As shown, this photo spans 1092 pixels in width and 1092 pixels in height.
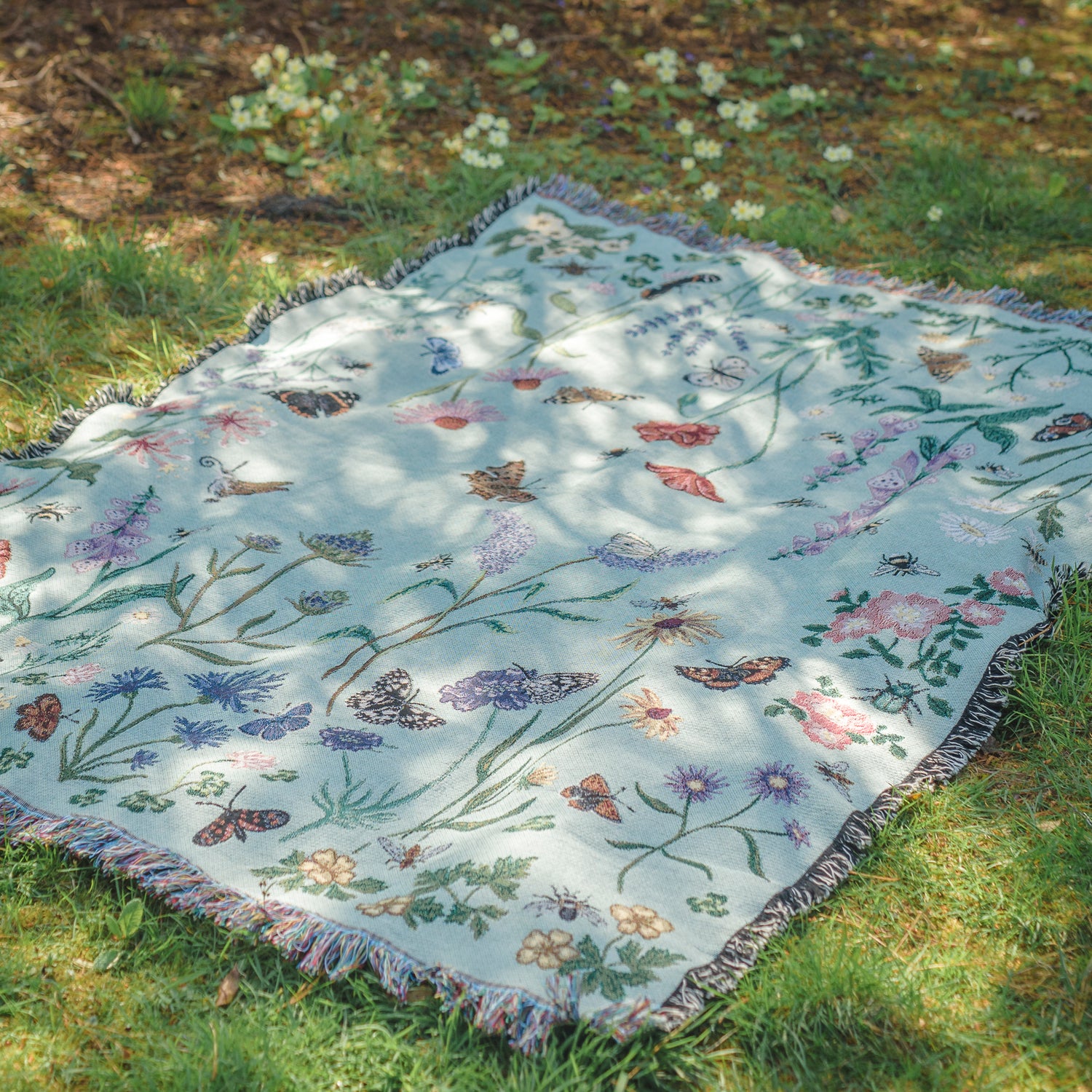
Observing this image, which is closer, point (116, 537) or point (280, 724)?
point (280, 724)

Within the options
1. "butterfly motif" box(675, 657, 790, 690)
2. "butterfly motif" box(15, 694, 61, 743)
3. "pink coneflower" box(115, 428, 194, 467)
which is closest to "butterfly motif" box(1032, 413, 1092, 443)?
"butterfly motif" box(675, 657, 790, 690)

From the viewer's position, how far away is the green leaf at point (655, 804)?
1636 mm

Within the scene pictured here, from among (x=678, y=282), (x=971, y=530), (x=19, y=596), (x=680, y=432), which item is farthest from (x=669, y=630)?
(x=678, y=282)

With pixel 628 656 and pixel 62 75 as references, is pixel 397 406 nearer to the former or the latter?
pixel 628 656

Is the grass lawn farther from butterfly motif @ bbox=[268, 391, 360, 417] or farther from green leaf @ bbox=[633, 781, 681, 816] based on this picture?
butterfly motif @ bbox=[268, 391, 360, 417]

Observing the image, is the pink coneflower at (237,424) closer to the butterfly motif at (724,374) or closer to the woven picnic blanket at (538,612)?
the woven picnic blanket at (538,612)

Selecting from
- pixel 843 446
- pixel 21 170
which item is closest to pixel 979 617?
pixel 843 446

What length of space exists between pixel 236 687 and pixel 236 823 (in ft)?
1.01

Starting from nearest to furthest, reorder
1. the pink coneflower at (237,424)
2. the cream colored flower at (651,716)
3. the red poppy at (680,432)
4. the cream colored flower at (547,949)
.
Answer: the cream colored flower at (547,949)
the cream colored flower at (651,716)
the pink coneflower at (237,424)
the red poppy at (680,432)

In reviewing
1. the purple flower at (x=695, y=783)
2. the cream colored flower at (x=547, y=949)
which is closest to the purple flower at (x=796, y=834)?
the purple flower at (x=695, y=783)

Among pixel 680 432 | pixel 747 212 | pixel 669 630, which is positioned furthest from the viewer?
pixel 747 212

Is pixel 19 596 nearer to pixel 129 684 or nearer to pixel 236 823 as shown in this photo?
pixel 129 684

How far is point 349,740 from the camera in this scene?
1786mm

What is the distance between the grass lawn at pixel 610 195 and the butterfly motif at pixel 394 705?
0.43m
